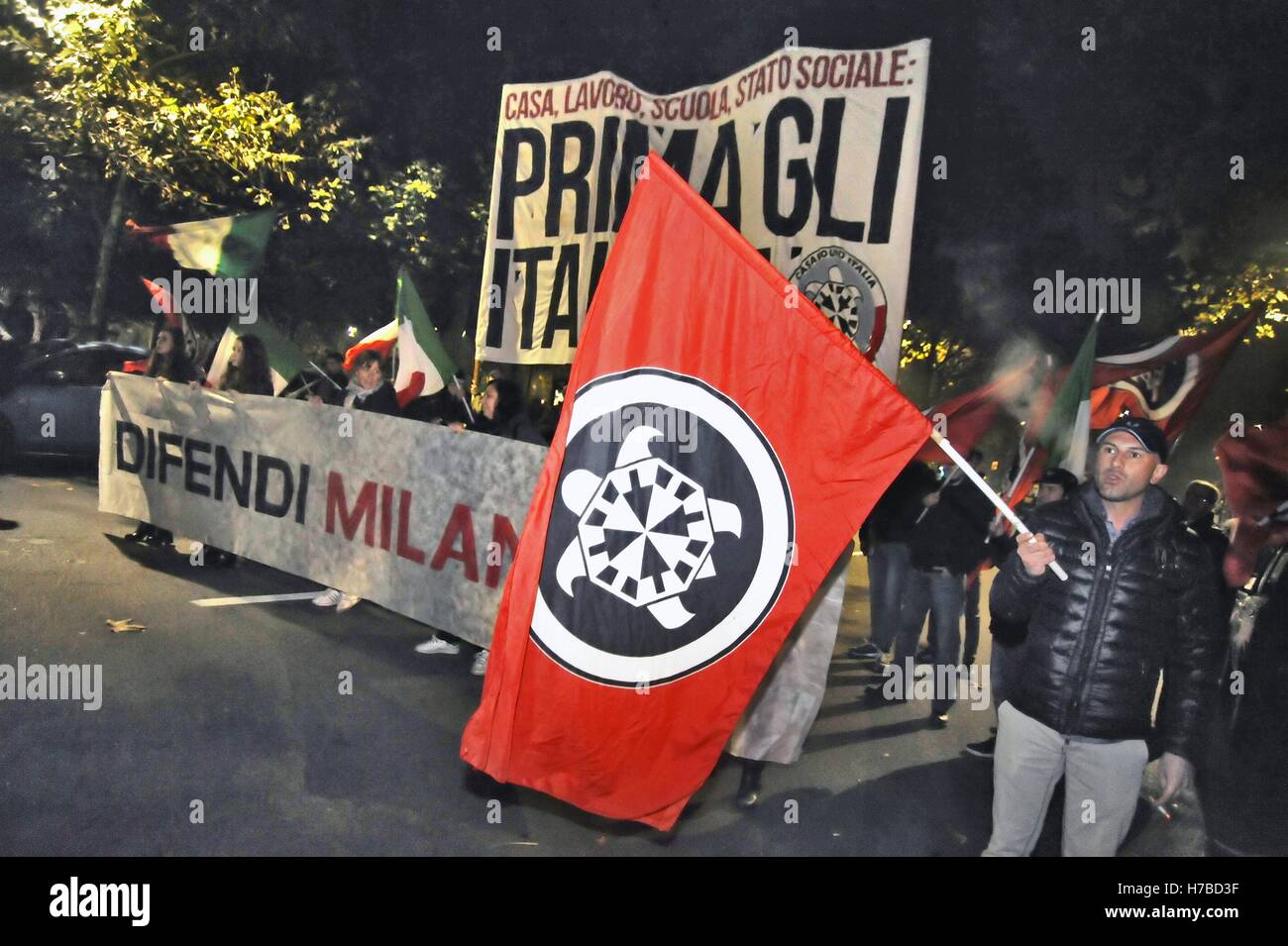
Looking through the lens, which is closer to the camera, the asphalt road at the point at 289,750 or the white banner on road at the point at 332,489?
the asphalt road at the point at 289,750

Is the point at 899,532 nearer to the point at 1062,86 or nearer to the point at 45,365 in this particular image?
the point at 1062,86

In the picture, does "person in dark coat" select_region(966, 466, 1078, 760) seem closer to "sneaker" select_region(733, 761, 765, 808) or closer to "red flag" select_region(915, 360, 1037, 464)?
"red flag" select_region(915, 360, 1037, 464)

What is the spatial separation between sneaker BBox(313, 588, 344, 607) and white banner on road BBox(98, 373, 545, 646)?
1.7 inches

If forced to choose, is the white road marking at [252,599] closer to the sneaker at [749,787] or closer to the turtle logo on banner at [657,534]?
the turtle logo on banner at [657,534]

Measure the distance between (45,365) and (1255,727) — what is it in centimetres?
466

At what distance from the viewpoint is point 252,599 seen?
418cm

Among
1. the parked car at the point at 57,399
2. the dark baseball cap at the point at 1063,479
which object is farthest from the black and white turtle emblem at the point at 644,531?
the parked car at the point at 57,399

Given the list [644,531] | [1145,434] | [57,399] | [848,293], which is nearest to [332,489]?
[57,399]

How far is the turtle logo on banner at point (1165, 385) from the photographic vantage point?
3939 millimetres

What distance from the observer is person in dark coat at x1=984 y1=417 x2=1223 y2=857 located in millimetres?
2990

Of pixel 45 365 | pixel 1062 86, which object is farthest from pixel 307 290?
pixel 1062 86

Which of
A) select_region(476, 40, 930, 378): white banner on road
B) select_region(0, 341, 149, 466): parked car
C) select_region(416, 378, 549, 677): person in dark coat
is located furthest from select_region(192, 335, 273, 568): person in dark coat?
select_region(476, 40, 930, 378): white banner on road

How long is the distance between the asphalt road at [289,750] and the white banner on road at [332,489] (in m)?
0.15
